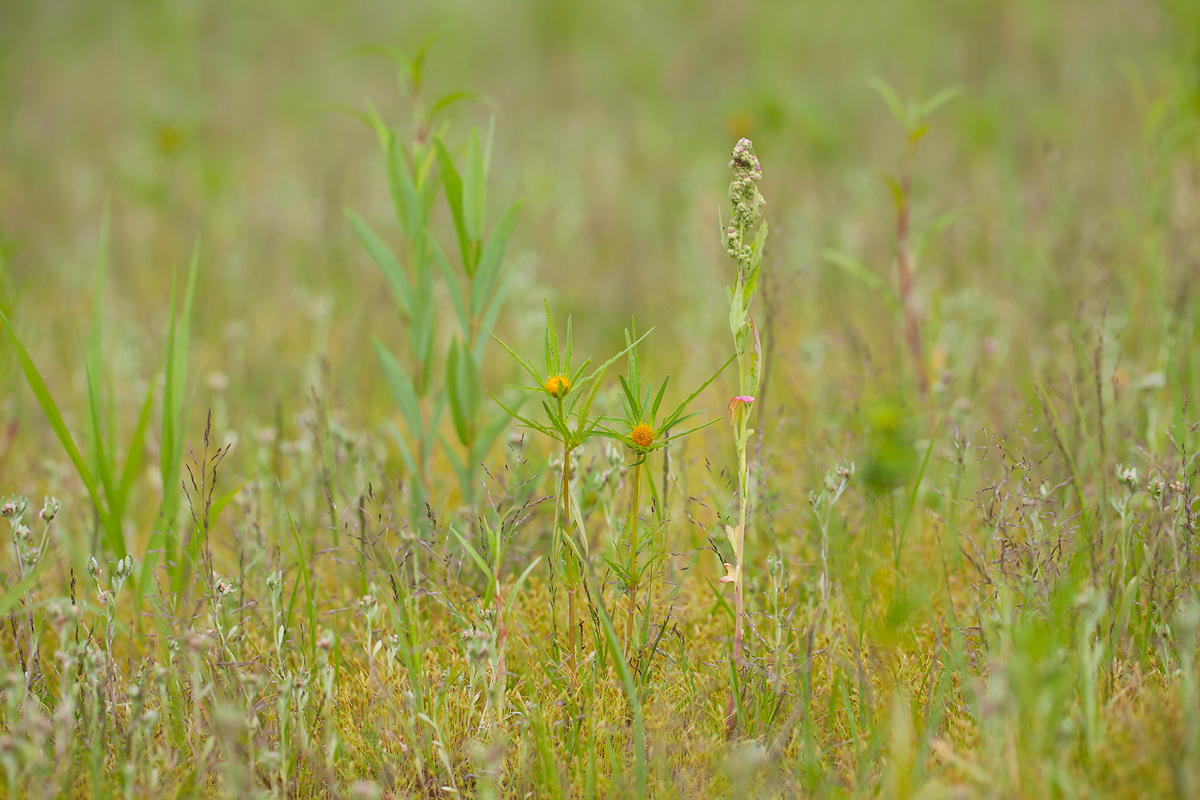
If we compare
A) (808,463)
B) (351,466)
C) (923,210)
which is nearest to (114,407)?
(351,466)

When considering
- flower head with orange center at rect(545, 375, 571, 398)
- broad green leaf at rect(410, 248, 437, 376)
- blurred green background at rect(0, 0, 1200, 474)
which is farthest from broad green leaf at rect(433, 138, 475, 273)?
blurred green background at rect(0, 0, 1200, 474)

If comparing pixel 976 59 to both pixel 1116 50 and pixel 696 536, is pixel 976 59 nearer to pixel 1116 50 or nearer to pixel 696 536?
pixel 1116 50

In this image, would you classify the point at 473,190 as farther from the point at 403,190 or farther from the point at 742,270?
the point at 742,270

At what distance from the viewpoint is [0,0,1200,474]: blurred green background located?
3150mm

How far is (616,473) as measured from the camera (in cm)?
180

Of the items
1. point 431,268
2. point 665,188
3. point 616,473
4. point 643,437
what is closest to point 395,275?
point 431,268

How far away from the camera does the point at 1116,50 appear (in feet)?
28.3

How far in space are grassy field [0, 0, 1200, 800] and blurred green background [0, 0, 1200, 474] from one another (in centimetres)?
5

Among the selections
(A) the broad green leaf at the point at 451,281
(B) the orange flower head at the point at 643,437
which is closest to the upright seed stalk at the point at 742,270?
(B) the orange flower head at the point at 643,437

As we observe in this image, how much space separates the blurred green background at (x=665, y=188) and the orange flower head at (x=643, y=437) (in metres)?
0.94

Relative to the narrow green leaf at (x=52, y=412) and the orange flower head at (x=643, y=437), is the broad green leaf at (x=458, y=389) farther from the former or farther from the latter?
the narrow green leaf at (x=52, y=412)

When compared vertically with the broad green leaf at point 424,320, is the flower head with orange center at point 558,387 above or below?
below

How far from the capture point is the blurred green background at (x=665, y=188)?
3150 millimetres

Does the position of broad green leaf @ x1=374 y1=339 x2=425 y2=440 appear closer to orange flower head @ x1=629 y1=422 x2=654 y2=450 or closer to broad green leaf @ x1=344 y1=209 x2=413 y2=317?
broad green leaf @ x1=344 y1=209 x2=413 y2=317
